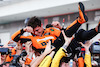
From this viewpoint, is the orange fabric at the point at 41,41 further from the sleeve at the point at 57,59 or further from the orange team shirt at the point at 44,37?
the sleeve at the point at 57,59

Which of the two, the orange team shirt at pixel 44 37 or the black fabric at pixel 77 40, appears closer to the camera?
the black fabric at pixel 77 40

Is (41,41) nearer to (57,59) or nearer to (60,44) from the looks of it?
(60,44)

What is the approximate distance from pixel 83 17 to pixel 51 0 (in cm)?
310

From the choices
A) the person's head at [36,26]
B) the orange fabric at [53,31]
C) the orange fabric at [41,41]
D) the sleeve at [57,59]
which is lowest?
the sleeve at [57,59]

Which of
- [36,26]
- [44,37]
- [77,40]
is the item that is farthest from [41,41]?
[77,40]

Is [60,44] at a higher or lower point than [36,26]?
lower

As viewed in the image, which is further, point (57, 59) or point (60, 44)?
point (60, 44)

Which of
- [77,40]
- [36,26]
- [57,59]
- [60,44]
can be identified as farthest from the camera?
[36,26]

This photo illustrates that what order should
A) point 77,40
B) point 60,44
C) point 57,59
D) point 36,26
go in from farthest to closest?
point 36,26, point 60,44, point 77,40, point 57,59

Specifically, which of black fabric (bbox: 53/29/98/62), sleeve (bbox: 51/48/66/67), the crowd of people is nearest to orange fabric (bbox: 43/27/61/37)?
the crowd of people

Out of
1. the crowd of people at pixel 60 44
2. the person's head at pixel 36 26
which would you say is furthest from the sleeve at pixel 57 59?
the person's head at pixel 36 26

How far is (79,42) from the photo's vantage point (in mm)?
1360

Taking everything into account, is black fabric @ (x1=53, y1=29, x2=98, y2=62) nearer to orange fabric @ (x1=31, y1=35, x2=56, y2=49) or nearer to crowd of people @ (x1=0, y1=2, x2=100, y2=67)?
crowd of people @ (x1=0, y1=2, x2=100, y2=67)

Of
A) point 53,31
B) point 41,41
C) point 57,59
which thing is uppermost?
point 53,31
